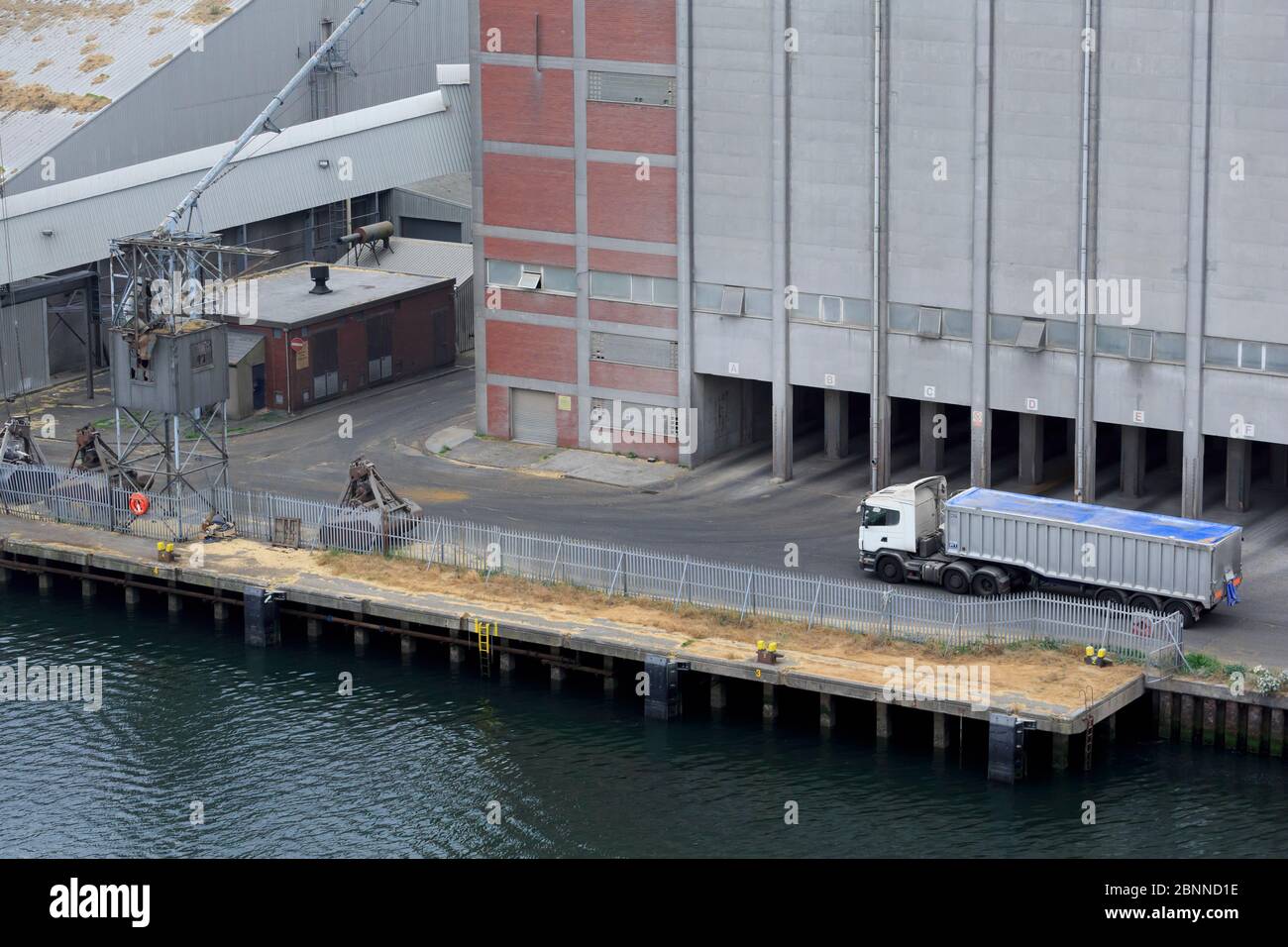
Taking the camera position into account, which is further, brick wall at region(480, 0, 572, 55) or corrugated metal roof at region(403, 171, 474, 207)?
corrugated metal roof at region(403, 171, 474, 207)

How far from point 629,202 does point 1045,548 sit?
2279cm

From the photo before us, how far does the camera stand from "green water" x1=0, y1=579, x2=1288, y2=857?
56.6 m

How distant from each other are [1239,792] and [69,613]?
123 ft

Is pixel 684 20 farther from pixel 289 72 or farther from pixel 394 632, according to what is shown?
pixel 289 72

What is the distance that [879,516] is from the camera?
2744 inches

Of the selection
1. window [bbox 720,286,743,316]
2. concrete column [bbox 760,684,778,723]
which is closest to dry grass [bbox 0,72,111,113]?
window [bbox 720,286,743,316]

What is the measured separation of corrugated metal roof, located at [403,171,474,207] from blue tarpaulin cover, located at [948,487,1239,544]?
4742 centimetres

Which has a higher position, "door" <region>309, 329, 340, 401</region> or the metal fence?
"door" <region>309, 329, 340, 401</region>

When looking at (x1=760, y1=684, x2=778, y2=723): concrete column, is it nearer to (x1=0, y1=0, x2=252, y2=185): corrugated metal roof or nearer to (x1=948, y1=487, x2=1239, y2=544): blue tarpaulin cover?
(x1=948, y1=487, x2=1239, y2=544): blue tarpaulin cover

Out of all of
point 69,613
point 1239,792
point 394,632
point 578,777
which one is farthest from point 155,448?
point 1239,792

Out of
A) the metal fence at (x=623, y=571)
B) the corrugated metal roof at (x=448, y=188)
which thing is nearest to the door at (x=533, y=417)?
the metal fence at (x=623, y=571)

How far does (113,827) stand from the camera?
57.9 m

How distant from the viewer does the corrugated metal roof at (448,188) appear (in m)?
111

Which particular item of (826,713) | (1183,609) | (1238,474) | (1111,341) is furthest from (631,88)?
(1183,609)
